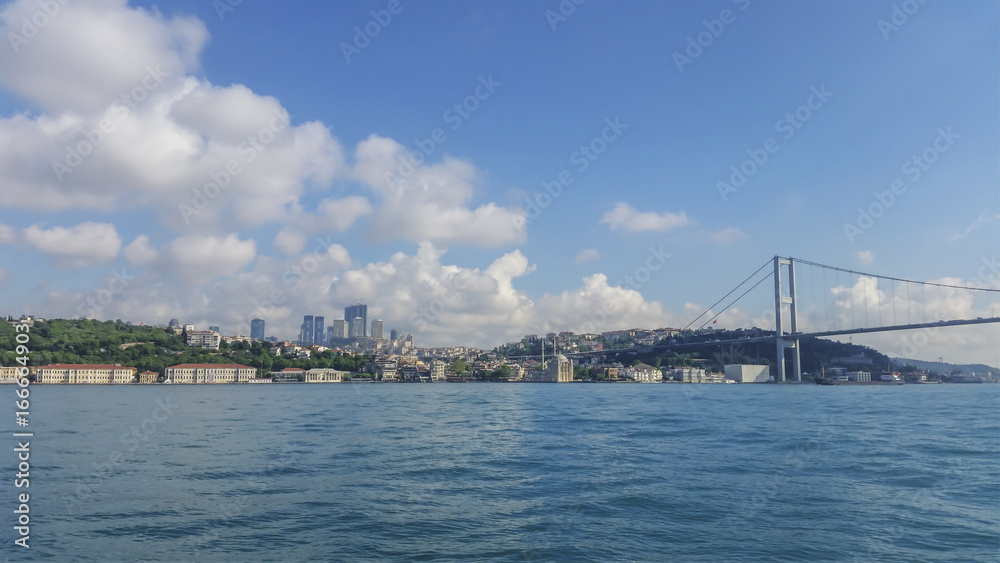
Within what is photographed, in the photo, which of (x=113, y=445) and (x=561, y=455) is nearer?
(x=561, y=455)

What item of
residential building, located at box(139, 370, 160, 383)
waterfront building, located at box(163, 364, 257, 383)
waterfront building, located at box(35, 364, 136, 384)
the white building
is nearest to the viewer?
waterfront building, located at box(35, 364, 136, 384)

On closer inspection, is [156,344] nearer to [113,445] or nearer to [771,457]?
[113,445]

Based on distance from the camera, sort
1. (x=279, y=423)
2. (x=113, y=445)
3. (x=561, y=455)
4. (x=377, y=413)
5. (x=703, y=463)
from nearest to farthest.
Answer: (x=703, y=463) → (x=561, y=455) → (x=113, y=445) → (x=279, y=423) → (x=377, y=413)

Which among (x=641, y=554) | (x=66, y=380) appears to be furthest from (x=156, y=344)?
(x=641, y=554)

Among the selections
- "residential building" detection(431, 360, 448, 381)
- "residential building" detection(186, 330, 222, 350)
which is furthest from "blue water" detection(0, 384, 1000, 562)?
"residential building" detection(186, 330, 222, 350)

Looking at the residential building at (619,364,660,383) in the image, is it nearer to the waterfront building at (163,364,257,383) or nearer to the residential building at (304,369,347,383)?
the residential building at (304,369,347,383)

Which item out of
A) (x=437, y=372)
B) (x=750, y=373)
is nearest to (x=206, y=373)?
(x=437, y=372)

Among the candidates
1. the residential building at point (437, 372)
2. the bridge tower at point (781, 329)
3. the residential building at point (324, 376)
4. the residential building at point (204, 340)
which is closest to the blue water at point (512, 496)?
the bridge tower at point (781, 329)
